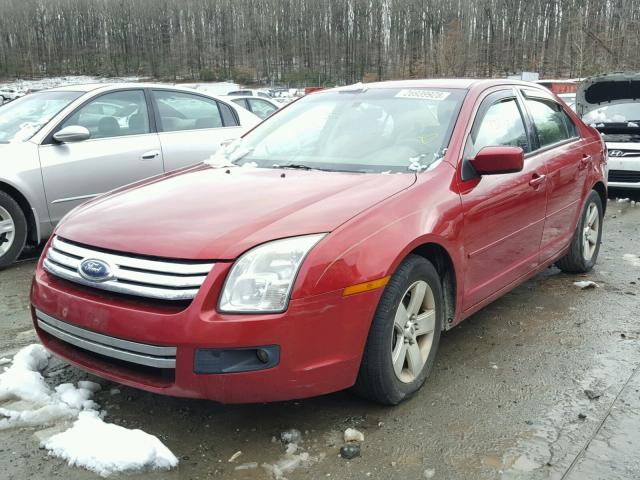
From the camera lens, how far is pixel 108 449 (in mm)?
2312

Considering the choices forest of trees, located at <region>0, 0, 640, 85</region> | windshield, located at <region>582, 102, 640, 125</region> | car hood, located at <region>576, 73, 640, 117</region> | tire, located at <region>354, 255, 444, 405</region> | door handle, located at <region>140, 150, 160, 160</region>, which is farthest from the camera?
forest of trees, located at <region>0, 0, 640, 85</region>

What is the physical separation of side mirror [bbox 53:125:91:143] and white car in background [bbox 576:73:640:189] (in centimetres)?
692

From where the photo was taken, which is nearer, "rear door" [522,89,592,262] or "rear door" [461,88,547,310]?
"rear door" [461,88,547,310]

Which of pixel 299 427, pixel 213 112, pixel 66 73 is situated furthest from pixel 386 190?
pixel 66 73

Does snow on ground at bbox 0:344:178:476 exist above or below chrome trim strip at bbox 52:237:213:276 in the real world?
below

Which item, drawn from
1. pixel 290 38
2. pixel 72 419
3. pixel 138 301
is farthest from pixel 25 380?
pixel 290 38

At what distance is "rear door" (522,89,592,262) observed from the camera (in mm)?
3998

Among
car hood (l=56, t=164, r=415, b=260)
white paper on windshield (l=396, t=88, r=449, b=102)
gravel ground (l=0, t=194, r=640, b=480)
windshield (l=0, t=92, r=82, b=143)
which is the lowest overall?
gravel ground (l=0, t=194, r=640, b=480)

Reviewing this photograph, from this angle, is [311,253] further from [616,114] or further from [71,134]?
[616,114]

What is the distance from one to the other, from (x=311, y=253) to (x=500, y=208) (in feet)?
4.81

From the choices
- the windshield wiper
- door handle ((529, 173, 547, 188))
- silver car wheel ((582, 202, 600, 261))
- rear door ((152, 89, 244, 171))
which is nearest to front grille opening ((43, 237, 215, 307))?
the windshield wiper

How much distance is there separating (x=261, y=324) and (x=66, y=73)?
65.9 metres

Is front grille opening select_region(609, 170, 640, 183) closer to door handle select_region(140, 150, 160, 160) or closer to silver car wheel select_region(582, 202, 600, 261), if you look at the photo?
silver car wheel select_region(582, 202, 600, 261)

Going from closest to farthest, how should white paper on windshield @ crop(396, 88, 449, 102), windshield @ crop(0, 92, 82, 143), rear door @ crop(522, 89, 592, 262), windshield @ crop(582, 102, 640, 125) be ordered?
white paper on windshield @ crop(396, 88, 449, 102) → rear door @ crop(522, 89, 592, 262) → windshield @ crop(0, 92, 82, 143) → windshield @ crop(582, 102, 640, 125)
